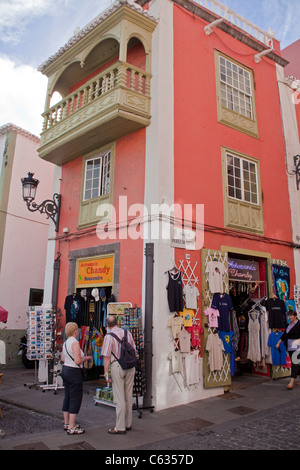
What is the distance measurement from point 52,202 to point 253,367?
26.1 ft

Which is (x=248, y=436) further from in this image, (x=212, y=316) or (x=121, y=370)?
(x=212, y=316)

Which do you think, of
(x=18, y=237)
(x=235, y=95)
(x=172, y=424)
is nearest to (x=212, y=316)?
(x=172, y=424)

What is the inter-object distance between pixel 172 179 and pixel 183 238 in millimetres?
1433

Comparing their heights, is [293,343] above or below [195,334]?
below

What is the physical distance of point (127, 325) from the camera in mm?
7758

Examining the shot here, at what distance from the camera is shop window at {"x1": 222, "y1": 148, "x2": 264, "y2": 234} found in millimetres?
10219

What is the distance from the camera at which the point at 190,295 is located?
844cm

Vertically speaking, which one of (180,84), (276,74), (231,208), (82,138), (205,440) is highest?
(276,74)

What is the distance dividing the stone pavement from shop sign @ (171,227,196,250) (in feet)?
11.4

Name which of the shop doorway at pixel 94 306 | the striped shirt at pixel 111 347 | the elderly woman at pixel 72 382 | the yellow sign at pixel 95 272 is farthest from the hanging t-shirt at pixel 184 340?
the elderly woman at pixel 72 382

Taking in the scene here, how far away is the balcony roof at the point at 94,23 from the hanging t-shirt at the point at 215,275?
21.4 ft

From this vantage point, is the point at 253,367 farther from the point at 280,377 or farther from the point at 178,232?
the point at 178,232

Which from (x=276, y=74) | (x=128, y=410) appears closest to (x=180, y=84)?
(x=276, y=74)

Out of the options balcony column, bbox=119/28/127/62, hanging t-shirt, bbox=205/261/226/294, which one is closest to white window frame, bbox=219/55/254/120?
balcony column, bbox=119/28/127/62
